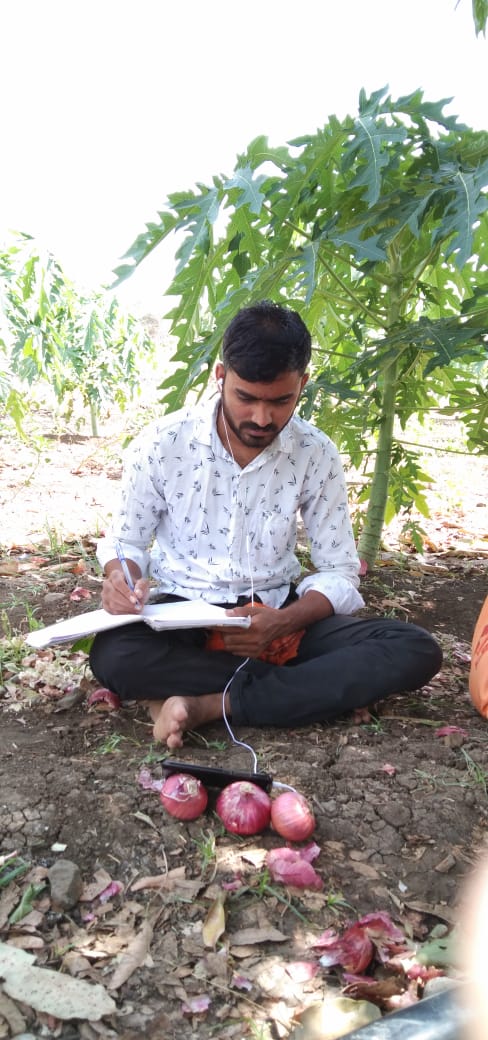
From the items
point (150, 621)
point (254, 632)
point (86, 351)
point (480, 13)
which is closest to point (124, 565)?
point (150, 621)

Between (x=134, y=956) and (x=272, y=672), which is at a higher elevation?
(x=272, y=672)

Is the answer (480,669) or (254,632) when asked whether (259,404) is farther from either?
(480,669)

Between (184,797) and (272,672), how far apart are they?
586 millimetres

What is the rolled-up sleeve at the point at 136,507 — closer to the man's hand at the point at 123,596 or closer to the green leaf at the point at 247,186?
the man's hand at the point at 123,596

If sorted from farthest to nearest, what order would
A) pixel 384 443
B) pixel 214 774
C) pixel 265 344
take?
pixel 384 443
pixel 265 344
pixel 214 774

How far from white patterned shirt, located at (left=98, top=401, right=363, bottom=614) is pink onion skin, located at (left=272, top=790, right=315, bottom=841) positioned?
82cm

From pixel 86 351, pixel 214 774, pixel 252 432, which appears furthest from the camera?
pixel 86 351

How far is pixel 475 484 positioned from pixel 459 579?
100 inches

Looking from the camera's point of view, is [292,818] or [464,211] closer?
[292,818]

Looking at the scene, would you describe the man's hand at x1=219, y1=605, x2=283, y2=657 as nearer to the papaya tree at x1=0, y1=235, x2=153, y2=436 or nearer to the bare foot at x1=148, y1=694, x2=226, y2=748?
the bare foot at x1=148, y1=694, x2=226, y2=748

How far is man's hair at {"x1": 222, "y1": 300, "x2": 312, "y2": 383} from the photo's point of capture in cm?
204

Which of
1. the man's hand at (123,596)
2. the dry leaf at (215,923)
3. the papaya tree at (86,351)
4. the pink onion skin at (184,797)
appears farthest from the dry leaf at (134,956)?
the papaya tree at (86,351)

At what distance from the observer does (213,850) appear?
1.65m

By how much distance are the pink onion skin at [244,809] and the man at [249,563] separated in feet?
1.14
